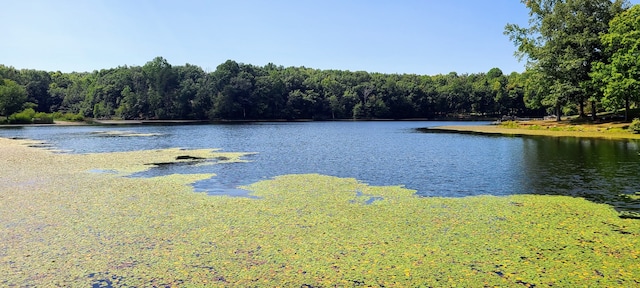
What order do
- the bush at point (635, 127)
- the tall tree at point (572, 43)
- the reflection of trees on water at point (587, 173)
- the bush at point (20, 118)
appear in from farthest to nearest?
the bush at point (20, 118) < the tall tree at point (572, 43) < the bush at point (635, 127) < the reflection of trees on water at point (587, 173)

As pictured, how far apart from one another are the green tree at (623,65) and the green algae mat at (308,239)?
3306 centimetres

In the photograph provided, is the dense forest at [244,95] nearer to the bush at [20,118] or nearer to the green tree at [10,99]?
the green tree at [10,99]

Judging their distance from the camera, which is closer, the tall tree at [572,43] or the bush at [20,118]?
the tall tree at [572,43]

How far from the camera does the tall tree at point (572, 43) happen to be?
47.4 metres

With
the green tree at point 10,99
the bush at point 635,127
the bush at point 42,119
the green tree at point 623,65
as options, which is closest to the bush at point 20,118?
the bush at point 42,119

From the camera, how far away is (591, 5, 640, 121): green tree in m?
37.8

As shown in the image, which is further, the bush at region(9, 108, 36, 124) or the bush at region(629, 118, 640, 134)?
the bush at region(9, 108, 36, 124)

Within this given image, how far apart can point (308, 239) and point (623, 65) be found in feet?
138

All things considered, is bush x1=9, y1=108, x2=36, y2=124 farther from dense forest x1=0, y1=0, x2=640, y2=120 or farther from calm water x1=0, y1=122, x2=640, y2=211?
calm water x1=0, y1=122, x2=640, y2=211

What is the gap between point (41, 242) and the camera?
28.1 feet

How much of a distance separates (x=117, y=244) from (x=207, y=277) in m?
2.77

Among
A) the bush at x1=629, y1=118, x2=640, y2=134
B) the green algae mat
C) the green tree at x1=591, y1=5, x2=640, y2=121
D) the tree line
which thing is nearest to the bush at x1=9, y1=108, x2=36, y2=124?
the tree line

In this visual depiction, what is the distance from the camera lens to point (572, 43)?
162 feet

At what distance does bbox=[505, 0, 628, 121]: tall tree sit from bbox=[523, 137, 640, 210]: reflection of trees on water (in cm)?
2537
